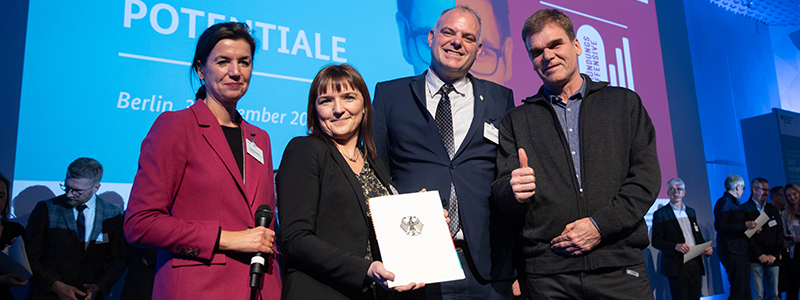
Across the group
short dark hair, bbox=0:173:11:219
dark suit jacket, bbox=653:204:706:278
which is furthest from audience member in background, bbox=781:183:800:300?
short dark hair, bbox=0:173:11:219

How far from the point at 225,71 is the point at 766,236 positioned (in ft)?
24.6

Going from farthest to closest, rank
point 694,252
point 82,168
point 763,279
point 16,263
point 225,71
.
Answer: point 763,279
point 694,252
point 82,168
point 16,263
point 225,71

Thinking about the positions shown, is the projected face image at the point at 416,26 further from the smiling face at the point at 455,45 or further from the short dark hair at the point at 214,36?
the short dark hair at the point at 214,36

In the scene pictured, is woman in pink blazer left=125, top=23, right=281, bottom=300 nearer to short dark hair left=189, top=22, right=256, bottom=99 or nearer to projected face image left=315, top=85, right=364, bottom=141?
short dark hair left=189, top=22, right=256, bottom=99

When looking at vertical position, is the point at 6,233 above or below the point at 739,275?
above

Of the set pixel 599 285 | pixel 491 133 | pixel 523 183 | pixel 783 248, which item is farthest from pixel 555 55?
pixel 783 248

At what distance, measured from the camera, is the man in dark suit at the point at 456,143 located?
1922 millimetres

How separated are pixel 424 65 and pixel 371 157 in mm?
2944

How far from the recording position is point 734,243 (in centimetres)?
625

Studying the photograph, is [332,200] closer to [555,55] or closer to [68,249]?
[555,55]

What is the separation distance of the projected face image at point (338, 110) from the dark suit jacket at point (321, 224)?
8cm

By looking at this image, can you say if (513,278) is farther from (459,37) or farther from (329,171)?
(459,37)

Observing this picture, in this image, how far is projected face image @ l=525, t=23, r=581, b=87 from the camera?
2.05 m

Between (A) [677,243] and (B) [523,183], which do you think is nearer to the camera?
(B) [523,183]
